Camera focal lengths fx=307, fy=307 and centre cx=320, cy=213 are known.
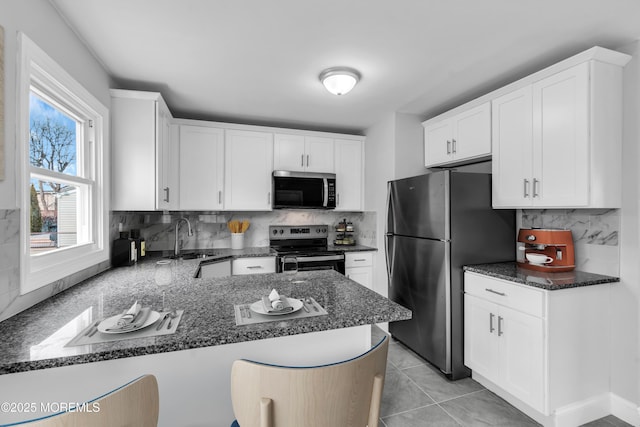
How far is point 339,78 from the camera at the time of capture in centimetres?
233

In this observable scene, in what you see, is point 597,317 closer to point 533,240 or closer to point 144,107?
point 533,240

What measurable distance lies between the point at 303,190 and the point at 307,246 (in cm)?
77

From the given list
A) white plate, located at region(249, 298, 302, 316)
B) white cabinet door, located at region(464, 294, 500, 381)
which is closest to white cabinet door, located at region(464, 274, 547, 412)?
white cabinet door, located at region(464, 294, 500, 381)

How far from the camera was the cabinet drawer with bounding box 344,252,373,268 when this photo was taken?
3.58 metres

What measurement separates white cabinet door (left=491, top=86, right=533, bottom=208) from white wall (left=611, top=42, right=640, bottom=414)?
51 centimetres

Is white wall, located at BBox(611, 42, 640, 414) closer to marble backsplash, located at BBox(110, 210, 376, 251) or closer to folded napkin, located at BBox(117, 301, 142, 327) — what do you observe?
marble backsplash, located at BBox(110, 210, 376, 251)

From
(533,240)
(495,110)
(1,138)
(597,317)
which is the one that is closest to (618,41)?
(495,110)

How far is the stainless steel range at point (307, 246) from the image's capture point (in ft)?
11.1

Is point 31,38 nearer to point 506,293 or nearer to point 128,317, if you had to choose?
point 128,317

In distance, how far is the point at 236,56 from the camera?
216 centimetres

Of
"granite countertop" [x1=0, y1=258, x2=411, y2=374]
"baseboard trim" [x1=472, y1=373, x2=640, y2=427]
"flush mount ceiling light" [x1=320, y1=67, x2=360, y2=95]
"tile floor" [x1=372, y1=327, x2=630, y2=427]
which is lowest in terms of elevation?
"tile floor" [x1=372, y1=327, x2=630, y2=427]

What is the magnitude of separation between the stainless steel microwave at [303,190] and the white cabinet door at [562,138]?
6.82ft

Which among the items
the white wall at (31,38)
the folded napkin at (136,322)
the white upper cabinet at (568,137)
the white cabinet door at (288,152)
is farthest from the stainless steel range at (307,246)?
the white wall at (31,38)

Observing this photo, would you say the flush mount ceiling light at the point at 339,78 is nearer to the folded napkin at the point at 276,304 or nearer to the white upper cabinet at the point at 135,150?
the white upper cabinet at the point at 135,150
